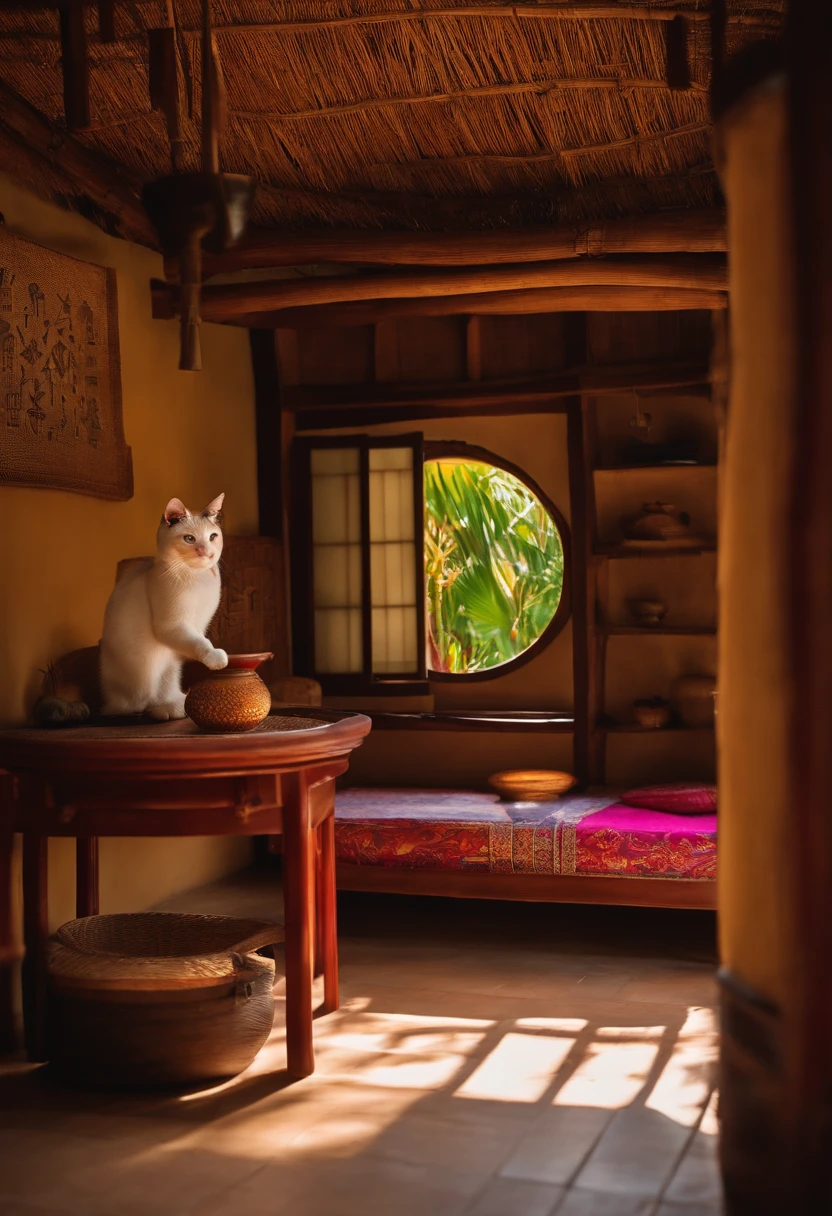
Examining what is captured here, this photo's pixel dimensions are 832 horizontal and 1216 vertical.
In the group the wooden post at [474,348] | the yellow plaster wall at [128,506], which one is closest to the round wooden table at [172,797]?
the yellow plaster wall at [128,506]

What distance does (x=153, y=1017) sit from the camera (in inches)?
142

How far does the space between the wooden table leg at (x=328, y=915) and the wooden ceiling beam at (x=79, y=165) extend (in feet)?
7.87

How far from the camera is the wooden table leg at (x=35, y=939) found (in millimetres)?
3930

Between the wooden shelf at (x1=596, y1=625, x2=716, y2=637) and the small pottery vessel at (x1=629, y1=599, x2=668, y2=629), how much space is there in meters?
0.03

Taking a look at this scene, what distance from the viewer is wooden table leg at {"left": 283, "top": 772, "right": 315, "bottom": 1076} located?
3734 mm

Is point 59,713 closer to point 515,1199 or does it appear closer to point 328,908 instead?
point 328,908

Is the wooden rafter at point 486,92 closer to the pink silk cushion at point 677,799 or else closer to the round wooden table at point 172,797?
the round wooden table at point 172,797

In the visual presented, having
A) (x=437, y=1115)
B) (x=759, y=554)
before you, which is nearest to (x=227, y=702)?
(x=437, y=1115)

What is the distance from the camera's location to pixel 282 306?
558 cm

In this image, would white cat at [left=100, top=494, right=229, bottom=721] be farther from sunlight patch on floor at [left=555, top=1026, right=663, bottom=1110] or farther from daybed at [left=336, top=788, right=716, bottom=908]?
sunlight patch on floor at [left=555, top=1026, right=663, bottom=1110]

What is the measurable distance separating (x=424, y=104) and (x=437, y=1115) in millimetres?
3452

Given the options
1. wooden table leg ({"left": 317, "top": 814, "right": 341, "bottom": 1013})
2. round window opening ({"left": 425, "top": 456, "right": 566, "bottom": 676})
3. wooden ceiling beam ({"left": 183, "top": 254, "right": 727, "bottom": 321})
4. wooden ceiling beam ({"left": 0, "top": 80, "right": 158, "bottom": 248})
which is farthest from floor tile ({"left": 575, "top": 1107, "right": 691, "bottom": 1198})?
round window opening ({"left": 425, "top": 456, "right": 566, "bottom": 676})

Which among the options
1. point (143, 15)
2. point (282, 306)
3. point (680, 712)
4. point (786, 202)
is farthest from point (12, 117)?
point (680, 712)

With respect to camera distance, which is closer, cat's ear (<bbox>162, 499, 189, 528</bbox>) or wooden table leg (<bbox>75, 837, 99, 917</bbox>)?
cat's ear (<bbox>162, 499, 189, 528</bbox>)
